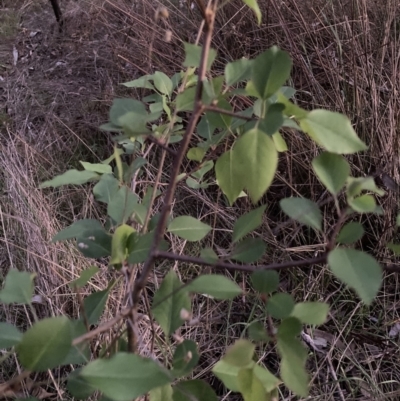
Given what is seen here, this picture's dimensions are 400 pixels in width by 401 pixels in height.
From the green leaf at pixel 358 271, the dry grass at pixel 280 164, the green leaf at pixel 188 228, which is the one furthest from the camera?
the dry grass at pixel 280 164

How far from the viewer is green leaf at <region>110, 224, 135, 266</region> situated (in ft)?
1.71

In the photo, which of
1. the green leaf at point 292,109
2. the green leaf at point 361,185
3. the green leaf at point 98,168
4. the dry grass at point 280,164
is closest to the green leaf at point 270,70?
the green leaf at point 292,109

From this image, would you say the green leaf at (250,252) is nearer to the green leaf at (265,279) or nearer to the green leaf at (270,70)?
the green leaf at (265,279)

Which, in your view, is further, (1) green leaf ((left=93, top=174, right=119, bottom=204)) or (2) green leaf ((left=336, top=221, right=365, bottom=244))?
(1) green leaf ((left=93, top=174, right=119, bottom=204))

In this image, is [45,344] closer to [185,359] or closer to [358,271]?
[185,359]

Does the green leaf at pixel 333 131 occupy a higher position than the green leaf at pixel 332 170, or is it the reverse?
the green leaf at pixel 333 131

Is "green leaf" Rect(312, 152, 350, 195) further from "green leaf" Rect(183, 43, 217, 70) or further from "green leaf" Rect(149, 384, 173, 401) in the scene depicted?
"green leaf" Rect(149, 384, 173, 401)

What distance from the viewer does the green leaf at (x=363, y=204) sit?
0.42 m

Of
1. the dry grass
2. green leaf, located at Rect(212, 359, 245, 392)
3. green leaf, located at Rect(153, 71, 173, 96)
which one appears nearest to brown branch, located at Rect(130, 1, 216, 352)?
green leaf, located at Rect(212, 359, 245, 392)

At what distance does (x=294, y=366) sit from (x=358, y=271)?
116 mm

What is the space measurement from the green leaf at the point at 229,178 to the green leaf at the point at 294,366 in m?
0.15

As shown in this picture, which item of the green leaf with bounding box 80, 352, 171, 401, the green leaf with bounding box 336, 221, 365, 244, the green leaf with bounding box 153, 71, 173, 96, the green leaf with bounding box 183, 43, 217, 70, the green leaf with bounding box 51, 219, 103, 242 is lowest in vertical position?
the green leaf with bounding box 51, 219, 103, 242

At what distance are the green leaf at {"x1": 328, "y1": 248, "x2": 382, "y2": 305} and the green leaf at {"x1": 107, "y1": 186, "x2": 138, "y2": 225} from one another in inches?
10.6

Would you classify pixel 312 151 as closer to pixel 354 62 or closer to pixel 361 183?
pixel 354 62
